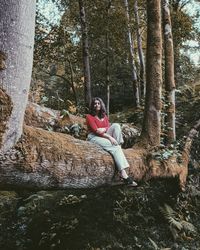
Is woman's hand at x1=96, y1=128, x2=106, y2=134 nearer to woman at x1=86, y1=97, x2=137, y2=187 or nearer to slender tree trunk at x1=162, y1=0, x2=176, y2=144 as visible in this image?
woman at x1=86, y1=97, x2=137, y2=187

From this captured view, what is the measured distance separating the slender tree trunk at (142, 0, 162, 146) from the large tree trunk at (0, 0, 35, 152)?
15.2ft

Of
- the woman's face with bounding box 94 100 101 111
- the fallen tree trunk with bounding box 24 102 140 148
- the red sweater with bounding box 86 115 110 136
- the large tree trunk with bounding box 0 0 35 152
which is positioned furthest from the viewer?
the fallen tree trunk with bounding box 24 102 140 148

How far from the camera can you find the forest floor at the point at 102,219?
26.3ft

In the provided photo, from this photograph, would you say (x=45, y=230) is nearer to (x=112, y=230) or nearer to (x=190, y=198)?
(x=112, y=230)

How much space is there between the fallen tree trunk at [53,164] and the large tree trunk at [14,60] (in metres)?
0.30

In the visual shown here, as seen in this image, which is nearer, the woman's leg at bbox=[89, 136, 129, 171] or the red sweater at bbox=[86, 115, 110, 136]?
the woman's leg at bbox=[89, 136, 129, 171]

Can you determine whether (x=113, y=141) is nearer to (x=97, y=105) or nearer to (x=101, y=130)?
(x=101, y=130)

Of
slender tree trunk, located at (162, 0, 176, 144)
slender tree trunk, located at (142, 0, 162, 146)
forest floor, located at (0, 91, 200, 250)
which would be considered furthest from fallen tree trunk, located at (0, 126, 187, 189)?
slender tree trunk, located at (162, 0, 176, 144)

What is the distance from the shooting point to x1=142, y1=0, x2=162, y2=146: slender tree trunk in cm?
812

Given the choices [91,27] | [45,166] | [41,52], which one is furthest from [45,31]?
[45,166]

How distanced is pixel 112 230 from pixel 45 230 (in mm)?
1577

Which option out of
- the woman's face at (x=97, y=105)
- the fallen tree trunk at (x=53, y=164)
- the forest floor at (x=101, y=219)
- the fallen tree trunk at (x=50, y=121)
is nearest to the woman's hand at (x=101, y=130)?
the woman's face at (x=97, y=105)

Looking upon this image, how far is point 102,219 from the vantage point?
352 inches

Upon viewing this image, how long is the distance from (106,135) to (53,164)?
2137 millimetres
